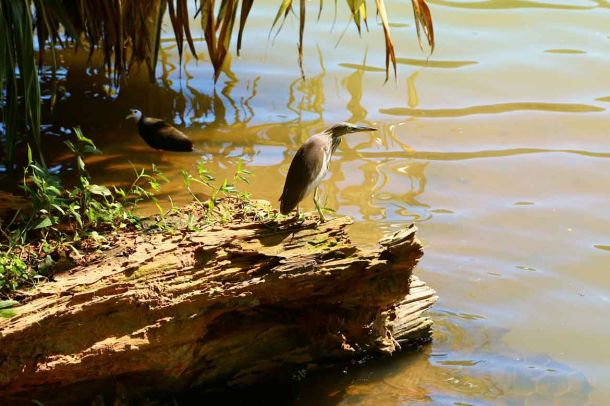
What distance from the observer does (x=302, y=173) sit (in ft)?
15.4

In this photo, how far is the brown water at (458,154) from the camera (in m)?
5.20

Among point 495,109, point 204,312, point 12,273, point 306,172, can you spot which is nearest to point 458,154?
point 495,109

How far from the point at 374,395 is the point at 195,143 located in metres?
3.62

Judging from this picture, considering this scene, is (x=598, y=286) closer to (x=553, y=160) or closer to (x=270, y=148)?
(x=553, y=160)

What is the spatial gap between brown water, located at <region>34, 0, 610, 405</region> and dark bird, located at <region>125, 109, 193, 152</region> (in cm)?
13

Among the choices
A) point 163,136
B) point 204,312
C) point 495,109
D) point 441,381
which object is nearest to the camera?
point 204,312

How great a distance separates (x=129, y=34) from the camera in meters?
7.48

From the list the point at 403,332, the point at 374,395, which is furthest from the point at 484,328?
the point at 374,395

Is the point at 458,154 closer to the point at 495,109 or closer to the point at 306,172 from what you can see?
the point at 495,109

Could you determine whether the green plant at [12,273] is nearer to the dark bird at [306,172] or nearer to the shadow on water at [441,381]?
the shadow on water at [441,381]

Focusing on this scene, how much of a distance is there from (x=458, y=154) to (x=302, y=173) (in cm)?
328

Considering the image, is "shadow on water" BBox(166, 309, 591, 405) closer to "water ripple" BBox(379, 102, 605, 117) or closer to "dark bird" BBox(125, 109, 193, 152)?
"dark bird" BBox(125, 109, 193, 152)

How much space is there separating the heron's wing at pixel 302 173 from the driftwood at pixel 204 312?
0.14 metres

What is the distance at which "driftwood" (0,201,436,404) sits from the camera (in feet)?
12.9
